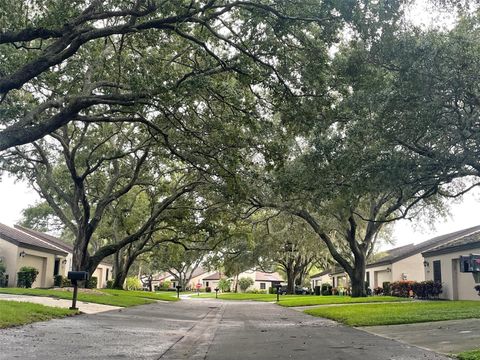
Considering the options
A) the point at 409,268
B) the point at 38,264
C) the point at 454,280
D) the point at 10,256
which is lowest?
the point at 454,280

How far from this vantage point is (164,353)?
26.9ft

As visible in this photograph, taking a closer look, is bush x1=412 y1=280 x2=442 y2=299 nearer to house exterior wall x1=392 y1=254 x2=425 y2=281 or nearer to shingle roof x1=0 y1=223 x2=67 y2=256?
house exterior wall x1=392 y1=254 x2=425 y2=281

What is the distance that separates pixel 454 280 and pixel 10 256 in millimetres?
29043

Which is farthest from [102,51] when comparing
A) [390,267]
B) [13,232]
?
[390,267]

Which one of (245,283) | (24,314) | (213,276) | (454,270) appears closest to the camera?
(24,314)

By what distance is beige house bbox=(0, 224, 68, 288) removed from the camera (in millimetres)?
34344

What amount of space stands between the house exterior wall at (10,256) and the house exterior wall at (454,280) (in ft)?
92.7

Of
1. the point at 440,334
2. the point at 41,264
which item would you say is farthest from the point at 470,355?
the point at 41,264

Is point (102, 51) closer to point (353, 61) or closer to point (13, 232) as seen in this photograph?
point (353, 61)

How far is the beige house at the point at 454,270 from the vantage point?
1152 inches

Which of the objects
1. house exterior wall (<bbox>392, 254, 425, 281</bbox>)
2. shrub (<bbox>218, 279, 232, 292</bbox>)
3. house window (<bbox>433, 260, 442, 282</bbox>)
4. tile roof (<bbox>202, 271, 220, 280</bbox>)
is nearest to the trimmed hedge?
house window (<bbox>433, 260, 442, 282</bbox>)

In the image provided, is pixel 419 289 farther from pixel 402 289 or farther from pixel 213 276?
pixel 213 276

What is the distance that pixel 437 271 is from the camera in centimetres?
3447

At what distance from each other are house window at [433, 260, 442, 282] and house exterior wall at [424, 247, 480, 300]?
1.39 ft
